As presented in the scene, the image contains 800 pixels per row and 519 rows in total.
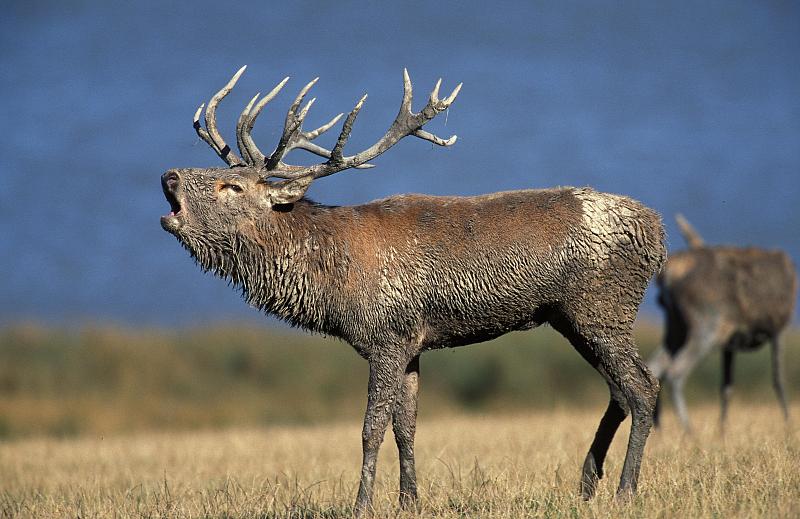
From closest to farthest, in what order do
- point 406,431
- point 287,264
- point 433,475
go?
point 287,264, point 406,431, point 433,475

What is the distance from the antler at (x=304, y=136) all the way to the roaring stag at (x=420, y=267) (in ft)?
0.07

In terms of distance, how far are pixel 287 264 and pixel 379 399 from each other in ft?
3.95

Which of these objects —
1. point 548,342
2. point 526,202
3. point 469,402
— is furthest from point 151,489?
point 548,342

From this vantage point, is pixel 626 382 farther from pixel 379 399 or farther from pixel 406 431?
pixel 379 399

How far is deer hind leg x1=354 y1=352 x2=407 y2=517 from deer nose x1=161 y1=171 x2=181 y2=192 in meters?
1.89

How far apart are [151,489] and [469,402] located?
42.4 feet

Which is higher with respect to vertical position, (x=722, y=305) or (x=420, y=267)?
(x=722, y=305)

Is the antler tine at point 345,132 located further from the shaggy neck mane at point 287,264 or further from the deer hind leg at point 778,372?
the deer hind leg at point 778,372

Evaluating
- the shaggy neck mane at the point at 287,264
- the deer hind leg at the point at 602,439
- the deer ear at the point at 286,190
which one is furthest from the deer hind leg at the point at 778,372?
the deer ear at the point at 286,190

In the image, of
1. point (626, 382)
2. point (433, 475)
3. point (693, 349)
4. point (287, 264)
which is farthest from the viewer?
point (693, 349)

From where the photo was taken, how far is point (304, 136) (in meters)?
7.88

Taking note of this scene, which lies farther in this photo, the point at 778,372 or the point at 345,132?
the point at 778,372

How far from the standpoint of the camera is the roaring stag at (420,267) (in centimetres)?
705

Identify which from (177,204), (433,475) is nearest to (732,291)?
(433,475)
